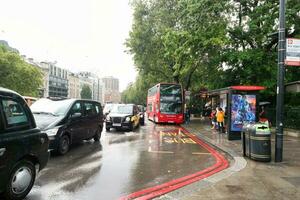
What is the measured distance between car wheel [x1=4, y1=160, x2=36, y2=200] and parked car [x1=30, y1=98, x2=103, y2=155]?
4.00 metres

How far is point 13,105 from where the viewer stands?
543cm

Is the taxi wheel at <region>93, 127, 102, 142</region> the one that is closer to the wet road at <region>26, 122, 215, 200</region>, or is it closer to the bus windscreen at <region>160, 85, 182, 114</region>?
the wet road at <region>26, 122, 215, 200</region>

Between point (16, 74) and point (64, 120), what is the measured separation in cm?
4508

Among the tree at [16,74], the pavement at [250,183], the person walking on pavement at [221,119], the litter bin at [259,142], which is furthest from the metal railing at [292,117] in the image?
the tree at [16,74]

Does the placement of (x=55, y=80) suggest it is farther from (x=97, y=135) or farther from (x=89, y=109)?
(x=89, y=109)

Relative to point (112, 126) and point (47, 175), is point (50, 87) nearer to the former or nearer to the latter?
point (112, 126)

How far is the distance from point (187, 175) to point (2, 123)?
4.54m

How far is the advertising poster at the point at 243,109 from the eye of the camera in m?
15.5

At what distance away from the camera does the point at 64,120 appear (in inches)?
408

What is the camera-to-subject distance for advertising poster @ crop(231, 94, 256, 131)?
15508 mm

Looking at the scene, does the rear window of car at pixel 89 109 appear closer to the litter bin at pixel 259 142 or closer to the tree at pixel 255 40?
the litter bin at pixel 259 142

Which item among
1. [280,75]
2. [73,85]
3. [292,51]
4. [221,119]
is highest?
[73,85]

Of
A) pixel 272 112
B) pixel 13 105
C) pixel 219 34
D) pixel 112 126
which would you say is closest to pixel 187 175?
pixel 13 105

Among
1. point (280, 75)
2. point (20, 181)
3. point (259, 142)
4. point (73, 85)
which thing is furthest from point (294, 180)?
point (73, 85)
